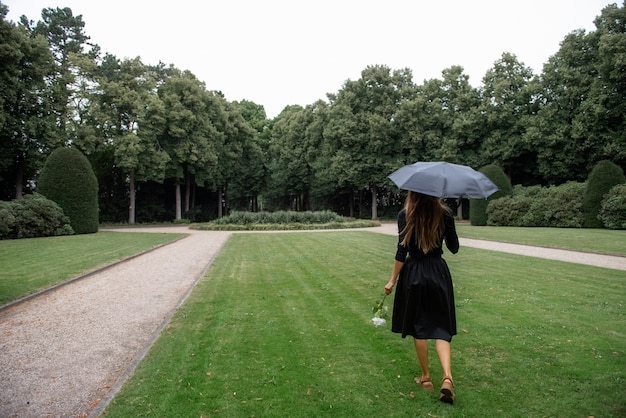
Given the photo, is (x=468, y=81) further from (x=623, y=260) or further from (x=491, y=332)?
(x=491, y=332)

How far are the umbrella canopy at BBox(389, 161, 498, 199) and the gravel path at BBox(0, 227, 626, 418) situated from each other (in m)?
3.35

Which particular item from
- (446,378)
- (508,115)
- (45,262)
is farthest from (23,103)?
(508,115)

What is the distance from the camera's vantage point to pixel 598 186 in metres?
21.9

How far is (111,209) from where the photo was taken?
3769 cm

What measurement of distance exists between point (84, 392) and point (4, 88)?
27.5m

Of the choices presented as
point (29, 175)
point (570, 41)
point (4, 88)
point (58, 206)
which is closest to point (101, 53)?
point (29, 175)

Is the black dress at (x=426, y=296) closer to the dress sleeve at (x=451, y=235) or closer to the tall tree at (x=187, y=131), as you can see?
the dress sleeve at (x=451, y=235)

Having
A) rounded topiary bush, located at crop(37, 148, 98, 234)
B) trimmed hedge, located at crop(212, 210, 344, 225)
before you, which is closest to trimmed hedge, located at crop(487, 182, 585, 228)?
trimmed hedge, located at crop(212, 210, 344, 225)

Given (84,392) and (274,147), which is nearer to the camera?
(84,392)

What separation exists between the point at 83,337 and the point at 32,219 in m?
18.3

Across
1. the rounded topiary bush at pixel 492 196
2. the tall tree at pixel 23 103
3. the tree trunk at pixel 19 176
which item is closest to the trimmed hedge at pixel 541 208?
the rounded topiary bush at pixel 492 196

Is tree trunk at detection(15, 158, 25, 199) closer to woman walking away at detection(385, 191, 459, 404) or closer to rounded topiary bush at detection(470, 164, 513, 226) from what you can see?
woman walking away at detection(385, 191, 459, 404)

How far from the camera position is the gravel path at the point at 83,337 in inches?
142

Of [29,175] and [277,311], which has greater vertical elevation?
[29,175]
